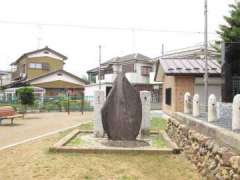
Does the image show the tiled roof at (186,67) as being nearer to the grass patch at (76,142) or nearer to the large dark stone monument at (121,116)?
the grass patch at (76,142)

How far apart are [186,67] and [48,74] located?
26.4 meters

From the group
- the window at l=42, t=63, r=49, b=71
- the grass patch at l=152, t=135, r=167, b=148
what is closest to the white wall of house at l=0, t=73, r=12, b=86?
the window at l=42, t=63, r=49, b=71

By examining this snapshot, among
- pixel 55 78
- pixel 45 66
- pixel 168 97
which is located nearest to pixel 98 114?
pixel 168 97

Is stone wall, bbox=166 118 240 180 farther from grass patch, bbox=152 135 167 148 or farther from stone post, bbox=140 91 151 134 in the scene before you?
stone post, bbox=140 91 151 134

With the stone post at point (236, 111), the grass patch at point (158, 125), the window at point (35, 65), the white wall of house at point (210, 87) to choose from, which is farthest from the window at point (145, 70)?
the stone post at point (236, 111)

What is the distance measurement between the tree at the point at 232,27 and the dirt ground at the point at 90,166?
14350 mm

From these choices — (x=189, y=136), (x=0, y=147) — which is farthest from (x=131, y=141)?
(x=0, y=147)

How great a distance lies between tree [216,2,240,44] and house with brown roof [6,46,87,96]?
2480 centimetres

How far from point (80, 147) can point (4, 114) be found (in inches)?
386

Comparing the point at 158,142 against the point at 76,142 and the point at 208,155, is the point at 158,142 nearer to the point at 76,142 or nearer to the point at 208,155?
the point at 76,142

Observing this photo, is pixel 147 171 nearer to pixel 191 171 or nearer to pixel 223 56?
pixel 191 171

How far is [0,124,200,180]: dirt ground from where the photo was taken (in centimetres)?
711

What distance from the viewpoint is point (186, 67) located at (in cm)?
2153

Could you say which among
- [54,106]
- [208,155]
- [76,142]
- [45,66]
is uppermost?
[45,66]
